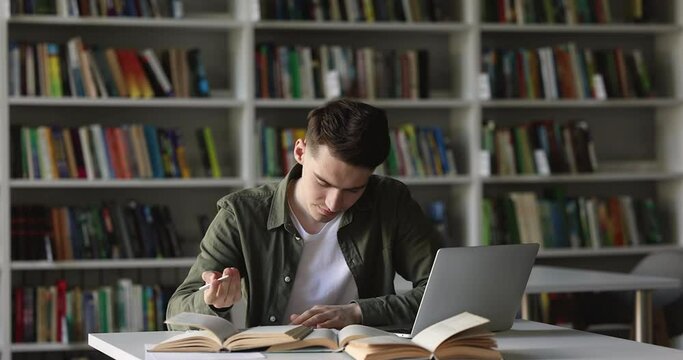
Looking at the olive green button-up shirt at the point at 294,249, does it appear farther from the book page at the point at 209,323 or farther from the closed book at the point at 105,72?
the closed book at the point at 105,72

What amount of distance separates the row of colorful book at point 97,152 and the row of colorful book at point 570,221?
4.94ft

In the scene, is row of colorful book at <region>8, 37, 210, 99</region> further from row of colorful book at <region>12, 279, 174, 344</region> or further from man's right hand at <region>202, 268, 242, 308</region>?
man's right hand at <region>202, 268, 242, 308</region>

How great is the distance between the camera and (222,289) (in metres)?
2.18

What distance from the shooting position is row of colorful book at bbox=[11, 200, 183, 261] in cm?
467

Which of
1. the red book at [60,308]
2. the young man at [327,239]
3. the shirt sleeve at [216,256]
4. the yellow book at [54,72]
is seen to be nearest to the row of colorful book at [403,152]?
the yellow book at [54,72]

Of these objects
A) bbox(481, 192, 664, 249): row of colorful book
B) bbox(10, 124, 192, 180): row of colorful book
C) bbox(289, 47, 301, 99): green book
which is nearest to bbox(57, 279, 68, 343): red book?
bbox(10, 124, 192, 180): row of colorful book

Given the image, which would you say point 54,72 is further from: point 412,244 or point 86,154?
point 412,244

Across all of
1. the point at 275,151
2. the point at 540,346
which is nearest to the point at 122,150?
the point at 275,151

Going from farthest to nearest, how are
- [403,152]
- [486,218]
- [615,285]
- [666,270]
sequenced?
[486,218] < [403,152] < [666,270] < [615,285]

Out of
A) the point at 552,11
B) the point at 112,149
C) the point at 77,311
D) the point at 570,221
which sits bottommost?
the point at 77,311

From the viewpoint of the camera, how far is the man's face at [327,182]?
237cm

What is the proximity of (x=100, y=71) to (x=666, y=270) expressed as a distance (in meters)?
2.47

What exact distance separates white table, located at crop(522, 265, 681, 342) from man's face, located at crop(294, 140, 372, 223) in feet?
3.72

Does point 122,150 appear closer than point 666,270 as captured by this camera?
No
